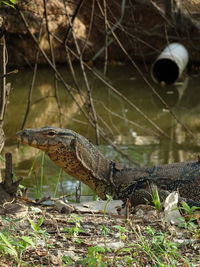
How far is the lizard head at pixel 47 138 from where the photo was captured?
5.71 m

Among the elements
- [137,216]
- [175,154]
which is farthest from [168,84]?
[137,216]

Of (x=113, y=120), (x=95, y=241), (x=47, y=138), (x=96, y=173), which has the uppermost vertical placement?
(x=47, y=138)

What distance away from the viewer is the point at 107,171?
6184mm

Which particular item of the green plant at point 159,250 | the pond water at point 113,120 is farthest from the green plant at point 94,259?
the pond water at point 113,120

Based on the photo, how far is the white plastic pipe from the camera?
1625cm

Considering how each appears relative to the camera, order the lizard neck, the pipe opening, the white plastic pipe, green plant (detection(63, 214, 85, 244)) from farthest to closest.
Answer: the pipe opening
the white plastic pipe
the lizard neck
green plant (detection(63, 214, 85, 244))

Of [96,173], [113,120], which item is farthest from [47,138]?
[113,120]

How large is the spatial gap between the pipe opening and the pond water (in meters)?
0.28

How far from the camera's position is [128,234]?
4406 millimetres

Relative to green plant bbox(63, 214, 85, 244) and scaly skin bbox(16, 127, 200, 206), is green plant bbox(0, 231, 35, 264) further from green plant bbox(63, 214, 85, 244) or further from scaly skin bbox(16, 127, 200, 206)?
scaly skin bbox(16, 127, 200, 206)

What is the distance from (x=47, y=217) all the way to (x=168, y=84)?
39.5 ft

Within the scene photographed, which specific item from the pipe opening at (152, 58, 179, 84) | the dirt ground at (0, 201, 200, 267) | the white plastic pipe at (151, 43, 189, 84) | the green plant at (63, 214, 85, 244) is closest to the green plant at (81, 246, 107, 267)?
the dirt ground at (0, 201, 200, 267)

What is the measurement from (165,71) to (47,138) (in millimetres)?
11386

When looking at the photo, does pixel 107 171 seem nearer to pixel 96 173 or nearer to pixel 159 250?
pixel 96 173
